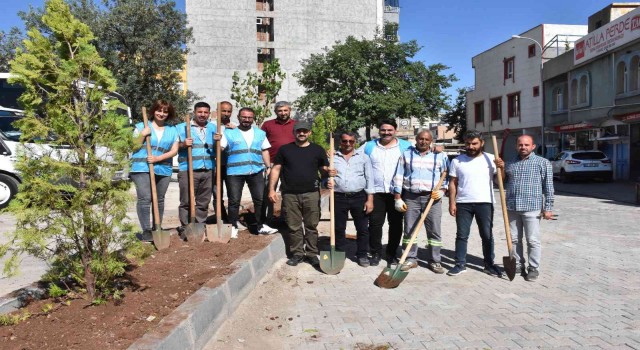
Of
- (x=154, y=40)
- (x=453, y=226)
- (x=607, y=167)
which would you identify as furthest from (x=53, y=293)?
(x=154, y=40)

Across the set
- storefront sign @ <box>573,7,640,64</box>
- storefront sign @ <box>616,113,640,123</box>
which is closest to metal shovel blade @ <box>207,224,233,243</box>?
storefront sign @ <box>616,113,640,123</box>

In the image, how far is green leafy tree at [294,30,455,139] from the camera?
3556 cm

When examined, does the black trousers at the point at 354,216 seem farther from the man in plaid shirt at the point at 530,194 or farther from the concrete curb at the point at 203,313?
the man in plaid shirt at the point at 530,194

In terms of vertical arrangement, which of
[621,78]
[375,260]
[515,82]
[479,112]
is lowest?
[375,260]

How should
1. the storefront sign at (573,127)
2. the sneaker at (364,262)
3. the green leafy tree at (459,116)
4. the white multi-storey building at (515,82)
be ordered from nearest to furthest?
the sneaker at (364,262), the storefront sign at (573,127), the white multi-storey building at (515,82), the green leafy tree at (459,116)

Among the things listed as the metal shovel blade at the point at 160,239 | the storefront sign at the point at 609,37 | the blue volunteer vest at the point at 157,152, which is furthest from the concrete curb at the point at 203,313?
the storefront sign at the point at 609,37

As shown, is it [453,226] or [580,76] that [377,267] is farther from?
[580,76]

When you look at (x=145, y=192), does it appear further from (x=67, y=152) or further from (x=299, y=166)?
(x=67, y=152)

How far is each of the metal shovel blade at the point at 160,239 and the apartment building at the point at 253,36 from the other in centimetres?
3737

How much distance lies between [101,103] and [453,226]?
749 cm

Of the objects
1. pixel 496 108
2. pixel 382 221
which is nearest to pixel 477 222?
pixel 382 221

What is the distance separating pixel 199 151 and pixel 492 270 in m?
3.83

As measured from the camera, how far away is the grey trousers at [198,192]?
20.7 ft

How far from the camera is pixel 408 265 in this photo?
6.02 m
